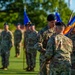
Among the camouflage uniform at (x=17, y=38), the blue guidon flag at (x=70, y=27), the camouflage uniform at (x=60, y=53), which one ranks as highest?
the camouflage uniform at (x=17, y=38)

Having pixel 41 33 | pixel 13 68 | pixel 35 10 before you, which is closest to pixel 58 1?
pixel 35 10

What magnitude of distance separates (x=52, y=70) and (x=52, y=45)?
1.68 feet

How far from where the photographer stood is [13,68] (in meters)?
17.6

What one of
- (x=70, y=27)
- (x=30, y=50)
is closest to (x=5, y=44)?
(x=30, y=50)

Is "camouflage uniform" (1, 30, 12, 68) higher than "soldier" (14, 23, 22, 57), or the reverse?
"soldier" (14, 23, 22, 57)

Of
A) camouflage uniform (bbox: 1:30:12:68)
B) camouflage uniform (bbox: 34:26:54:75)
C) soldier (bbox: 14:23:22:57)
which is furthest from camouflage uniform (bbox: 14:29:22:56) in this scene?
camouflage uniform (bbox: 34:26:54:75)

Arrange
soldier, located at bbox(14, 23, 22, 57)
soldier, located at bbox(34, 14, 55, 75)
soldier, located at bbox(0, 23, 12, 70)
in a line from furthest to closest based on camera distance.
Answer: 1. soldier, located at bbox(14, 23, 22, 57)
2. soldier, located at bbox(0, 23, 12, 70)
3. soldier, located at bbox(34, 14, 55, 75)

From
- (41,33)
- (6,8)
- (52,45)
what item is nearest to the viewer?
(52,45)

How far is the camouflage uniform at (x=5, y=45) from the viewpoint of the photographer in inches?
680

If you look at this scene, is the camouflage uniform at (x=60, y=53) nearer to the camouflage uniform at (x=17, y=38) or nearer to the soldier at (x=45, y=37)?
the soldier at (x=45, y=37)

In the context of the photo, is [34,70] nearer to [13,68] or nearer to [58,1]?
[13,68]

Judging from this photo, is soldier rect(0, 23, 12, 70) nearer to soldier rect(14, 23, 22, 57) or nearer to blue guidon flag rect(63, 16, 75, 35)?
blue guidon flag rect(63, 16, 75, 35)

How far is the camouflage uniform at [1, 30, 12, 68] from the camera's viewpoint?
56.6ft

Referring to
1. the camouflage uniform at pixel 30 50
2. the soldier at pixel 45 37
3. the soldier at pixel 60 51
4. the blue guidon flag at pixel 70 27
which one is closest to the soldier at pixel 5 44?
the camouflage uniform at pixel 30 50
